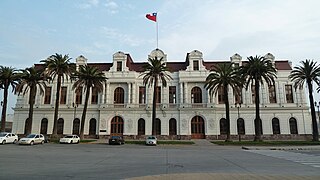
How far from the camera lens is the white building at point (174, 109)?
4844 cm

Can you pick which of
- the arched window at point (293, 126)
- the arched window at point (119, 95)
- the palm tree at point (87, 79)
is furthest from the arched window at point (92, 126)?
the arched window at point (293, 126)

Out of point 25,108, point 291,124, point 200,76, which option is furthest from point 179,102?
point 25,108

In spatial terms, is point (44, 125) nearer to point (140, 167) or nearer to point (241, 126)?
point (241, 126)

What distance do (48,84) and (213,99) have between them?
3597cm

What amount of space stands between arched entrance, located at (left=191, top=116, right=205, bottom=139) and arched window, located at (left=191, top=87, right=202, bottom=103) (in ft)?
12.5

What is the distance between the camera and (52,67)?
43375 millimetres

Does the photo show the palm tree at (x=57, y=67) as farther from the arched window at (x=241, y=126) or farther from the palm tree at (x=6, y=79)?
the arched window at (x=241, y=126)

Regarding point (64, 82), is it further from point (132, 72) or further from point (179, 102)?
point (179, 102)

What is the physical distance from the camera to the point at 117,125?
50062 mm

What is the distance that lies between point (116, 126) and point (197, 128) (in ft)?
54.1

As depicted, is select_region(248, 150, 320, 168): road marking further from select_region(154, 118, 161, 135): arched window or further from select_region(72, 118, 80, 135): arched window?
select_region(72, 118, 80, 135): arched window

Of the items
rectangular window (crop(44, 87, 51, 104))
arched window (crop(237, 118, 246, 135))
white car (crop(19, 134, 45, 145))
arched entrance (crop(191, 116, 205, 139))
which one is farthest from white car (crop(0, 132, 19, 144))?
arched window (crop(237, 118, 246, 135))

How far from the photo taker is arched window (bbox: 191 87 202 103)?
5106 centimetres

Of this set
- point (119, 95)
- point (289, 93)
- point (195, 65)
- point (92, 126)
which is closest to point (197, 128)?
point (195, 65)
